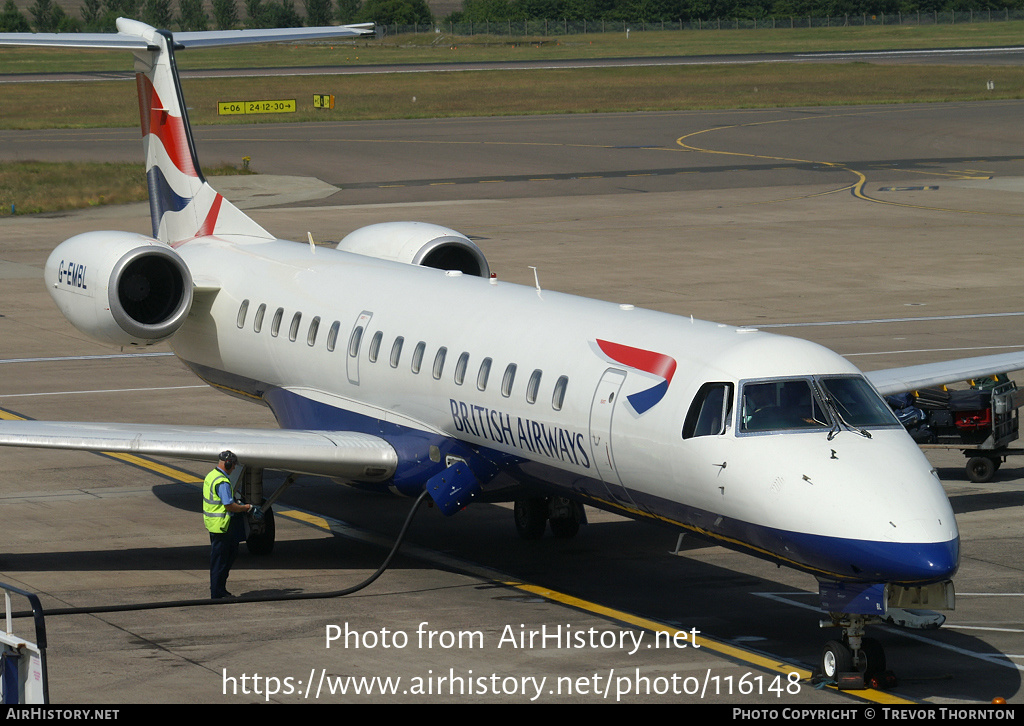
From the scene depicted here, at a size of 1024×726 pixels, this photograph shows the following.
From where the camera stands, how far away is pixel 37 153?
2773 inches

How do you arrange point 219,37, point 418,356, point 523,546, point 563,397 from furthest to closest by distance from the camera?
point 219,37 → point 523,546 → point 418,356 → point 563,397

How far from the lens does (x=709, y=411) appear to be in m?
14.4

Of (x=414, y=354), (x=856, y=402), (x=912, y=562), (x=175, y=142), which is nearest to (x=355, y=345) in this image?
(x=414, y=354)

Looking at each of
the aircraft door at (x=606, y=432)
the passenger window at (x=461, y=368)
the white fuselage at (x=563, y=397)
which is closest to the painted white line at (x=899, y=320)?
the white fuselage at (x=563, y=397)

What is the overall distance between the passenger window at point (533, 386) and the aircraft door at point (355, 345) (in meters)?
3.77

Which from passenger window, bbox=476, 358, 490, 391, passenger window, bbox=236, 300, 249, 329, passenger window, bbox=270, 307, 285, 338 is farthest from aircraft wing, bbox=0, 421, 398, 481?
passenger window, bbox=236, 300, 249, 329

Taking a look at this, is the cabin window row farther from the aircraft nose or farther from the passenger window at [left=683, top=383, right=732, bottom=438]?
the aircraft nose

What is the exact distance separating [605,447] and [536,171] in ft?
167

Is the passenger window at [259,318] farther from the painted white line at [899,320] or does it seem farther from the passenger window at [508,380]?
the painted white line at [899,320]

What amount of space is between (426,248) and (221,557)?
8030 mm

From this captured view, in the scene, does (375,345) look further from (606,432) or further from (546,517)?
(606,432)

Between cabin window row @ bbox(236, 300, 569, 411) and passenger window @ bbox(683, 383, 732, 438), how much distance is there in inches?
80.8

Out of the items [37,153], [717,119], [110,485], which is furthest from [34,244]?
[717,119]

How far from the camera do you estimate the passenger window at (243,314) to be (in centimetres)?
2216
